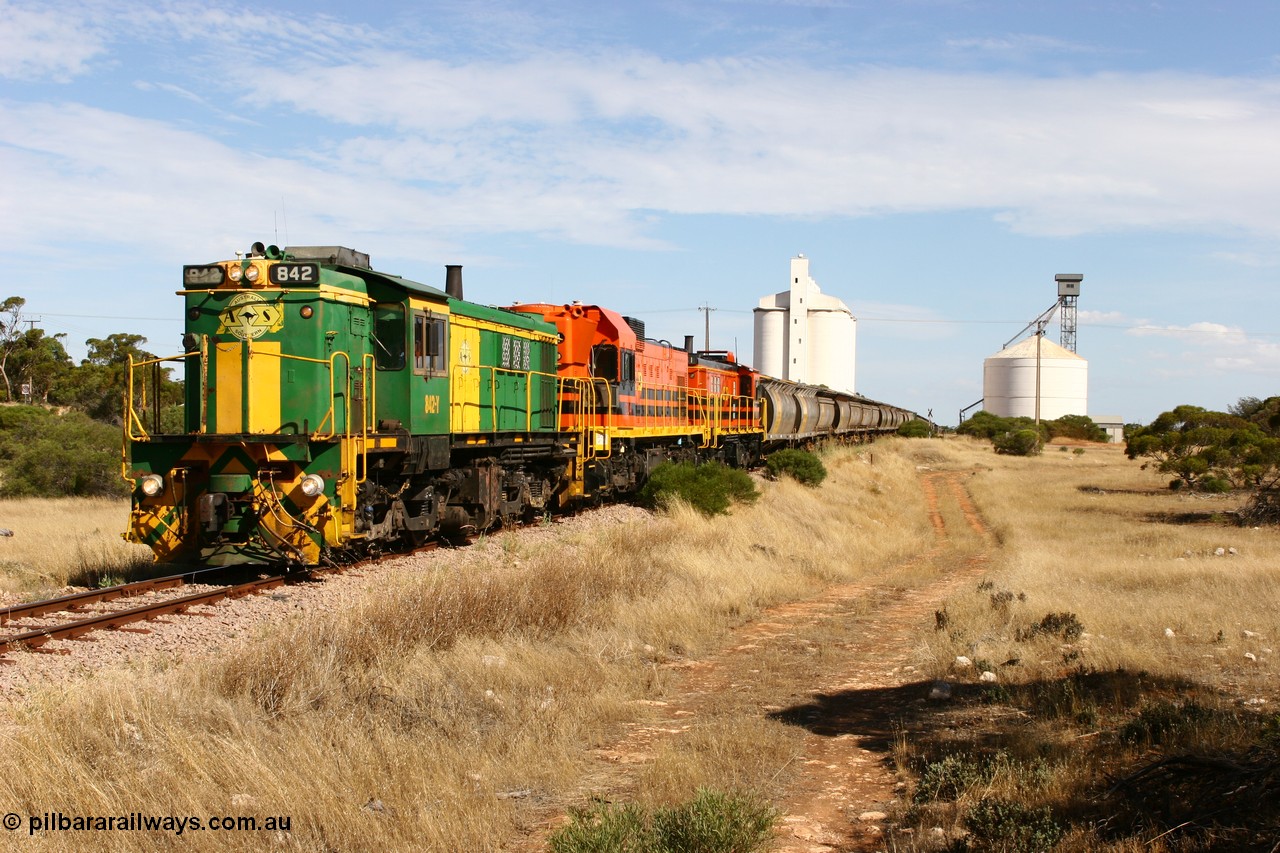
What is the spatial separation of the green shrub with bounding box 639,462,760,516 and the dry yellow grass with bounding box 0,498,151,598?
10288 mm

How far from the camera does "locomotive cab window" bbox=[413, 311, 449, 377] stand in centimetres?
1406

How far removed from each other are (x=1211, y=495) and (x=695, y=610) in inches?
1015

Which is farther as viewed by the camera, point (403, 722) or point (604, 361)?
point (604, 361)

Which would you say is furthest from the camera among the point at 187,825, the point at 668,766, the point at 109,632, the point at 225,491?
the point at 225,491

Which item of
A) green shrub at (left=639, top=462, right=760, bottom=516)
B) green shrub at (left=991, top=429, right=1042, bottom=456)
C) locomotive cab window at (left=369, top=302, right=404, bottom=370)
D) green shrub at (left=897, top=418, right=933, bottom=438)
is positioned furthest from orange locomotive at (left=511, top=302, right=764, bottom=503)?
green shrub at (left=897, top=418, right=933, bottom=438)

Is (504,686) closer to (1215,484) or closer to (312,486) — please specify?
(312,486)

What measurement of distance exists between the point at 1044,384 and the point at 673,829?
95693 mm

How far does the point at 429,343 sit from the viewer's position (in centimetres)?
1440

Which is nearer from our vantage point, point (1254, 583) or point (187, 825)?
point (187, 825)

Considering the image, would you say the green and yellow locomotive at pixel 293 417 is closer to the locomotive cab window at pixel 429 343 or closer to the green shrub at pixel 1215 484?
the locomotive cab window at pixel 429 343

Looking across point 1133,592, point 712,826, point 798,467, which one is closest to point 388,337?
point 712,826

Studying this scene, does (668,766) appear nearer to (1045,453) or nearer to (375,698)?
(375,698)

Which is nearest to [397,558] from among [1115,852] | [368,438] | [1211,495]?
[368,438]

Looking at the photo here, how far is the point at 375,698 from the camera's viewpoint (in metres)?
8.25
